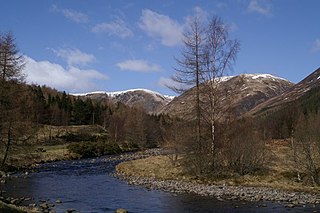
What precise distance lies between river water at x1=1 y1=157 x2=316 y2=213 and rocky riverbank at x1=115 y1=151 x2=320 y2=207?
1.09 m

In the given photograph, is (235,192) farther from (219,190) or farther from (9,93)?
(9,93)

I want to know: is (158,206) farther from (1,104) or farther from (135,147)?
(135,147)

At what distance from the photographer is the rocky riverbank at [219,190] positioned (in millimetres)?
24500

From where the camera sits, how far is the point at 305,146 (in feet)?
94.8

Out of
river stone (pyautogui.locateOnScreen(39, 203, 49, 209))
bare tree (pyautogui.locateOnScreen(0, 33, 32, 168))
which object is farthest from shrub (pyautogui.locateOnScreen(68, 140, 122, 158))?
river stone (pyautogui.locateOnScreen(39, 203, 49, 209))

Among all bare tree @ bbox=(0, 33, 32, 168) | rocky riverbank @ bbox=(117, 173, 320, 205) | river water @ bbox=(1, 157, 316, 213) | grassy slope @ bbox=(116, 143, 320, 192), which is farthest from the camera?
bare tree @ bbox=(0, 33, 32, 168)

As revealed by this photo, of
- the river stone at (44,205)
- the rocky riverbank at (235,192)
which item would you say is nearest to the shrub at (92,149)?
the rocky riverbank at (235,192)

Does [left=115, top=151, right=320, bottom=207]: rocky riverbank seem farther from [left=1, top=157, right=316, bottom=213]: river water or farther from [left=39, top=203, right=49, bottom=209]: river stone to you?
[left=39, top=203, right=49, bottom=209]: river stone

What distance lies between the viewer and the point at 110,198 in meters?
27.1

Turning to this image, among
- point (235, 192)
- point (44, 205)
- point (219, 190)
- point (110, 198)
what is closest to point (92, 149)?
point (110, 198)

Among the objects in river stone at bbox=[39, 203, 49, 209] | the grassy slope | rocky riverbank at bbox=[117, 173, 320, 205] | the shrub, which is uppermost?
the shrub

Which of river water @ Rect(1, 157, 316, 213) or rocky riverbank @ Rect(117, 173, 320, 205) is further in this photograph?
rocky riverbank @ Rect(117, 173, 320, 205)

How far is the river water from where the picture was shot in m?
22.6

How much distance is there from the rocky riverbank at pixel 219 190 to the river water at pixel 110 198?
1.09m
